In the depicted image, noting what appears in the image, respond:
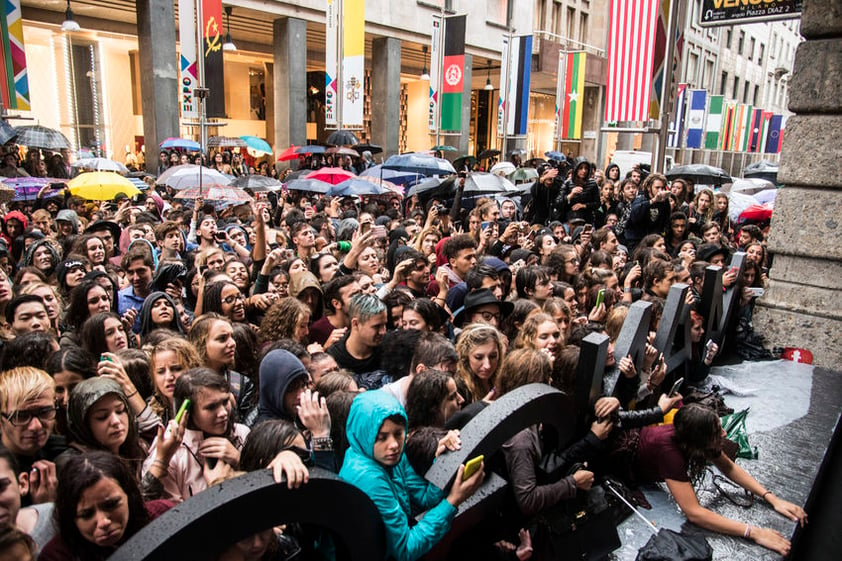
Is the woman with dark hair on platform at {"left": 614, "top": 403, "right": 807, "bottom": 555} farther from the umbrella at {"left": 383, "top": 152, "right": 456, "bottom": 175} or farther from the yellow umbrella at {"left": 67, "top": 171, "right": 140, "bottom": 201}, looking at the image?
the umbrella at {"left": 383, "top": 152, "right": 456, "bottom": 175}

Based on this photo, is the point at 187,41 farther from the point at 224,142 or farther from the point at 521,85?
the point at 521,85

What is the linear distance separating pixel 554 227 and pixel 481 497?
7274 millimetres

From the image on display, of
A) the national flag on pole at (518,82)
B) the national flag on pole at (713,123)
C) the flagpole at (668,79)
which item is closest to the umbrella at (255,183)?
the flagpole at (668,79)

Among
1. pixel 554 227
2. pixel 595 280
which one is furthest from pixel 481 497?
pixel 554 227

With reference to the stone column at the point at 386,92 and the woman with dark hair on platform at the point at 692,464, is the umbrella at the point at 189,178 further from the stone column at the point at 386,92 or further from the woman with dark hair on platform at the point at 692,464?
the stone column at the point at 386,92

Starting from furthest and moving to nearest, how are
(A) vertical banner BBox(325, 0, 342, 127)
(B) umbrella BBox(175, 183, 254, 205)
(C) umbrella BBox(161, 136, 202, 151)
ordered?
(A) vertical banner BBox(325, 0, 342, 127) → (C) umbrella BBox(161, 136, 202, 151) → (B) umbrella BBox(175, 183, 254, 205)

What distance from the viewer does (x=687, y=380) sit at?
4480 millimetres

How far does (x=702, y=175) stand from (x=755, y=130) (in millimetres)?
20921

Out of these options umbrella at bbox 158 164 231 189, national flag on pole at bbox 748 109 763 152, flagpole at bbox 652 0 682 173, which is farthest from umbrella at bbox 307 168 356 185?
national flag on pole at bbox 748 109 763 152

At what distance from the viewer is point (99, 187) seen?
380 inches

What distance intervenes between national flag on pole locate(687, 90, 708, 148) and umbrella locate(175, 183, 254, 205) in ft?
66.0

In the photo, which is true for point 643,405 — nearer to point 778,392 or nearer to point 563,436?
point 778,392

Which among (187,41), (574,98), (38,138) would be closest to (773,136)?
(574,98)

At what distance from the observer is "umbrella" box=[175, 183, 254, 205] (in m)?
10.1
